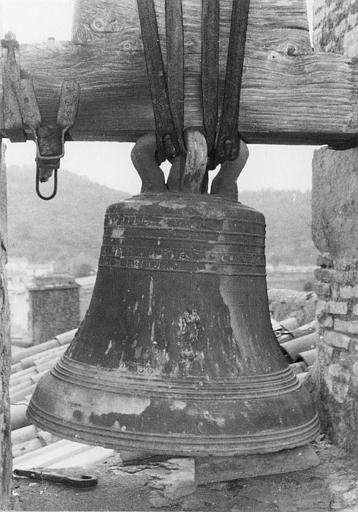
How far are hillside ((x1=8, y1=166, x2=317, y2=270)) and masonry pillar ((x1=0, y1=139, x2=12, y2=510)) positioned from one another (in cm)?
2263

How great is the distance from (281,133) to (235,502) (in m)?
1.71

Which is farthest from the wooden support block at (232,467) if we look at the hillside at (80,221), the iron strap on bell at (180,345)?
the hillside at (80,221)

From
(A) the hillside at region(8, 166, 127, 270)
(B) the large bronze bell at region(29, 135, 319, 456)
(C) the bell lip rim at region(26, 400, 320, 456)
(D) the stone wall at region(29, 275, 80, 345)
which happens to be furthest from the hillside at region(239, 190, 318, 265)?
(C) the bell lip rim at region(26, 400, 320, 456)

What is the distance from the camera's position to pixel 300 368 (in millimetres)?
4250

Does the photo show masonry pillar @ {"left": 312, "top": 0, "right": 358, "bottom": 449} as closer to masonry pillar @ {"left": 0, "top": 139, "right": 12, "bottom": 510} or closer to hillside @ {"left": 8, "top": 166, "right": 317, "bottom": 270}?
masonry pillar @ {"left": 0, "top": 139, "right": 12, "bottom": 510}

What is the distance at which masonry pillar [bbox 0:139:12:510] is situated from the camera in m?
2.41

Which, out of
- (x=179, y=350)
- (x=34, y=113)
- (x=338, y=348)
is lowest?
(x=338, y=348)

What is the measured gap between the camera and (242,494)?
3113 millimetres

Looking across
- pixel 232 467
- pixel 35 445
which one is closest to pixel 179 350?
pixel 232 467

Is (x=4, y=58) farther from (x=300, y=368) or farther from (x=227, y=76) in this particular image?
(x=300, y=368)

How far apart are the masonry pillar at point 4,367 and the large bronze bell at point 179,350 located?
460 mm

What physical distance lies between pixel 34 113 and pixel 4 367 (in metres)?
0.95

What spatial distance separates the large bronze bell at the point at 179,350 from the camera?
178cm

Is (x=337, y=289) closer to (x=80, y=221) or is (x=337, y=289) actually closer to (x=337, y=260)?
(x=337, y=260)
